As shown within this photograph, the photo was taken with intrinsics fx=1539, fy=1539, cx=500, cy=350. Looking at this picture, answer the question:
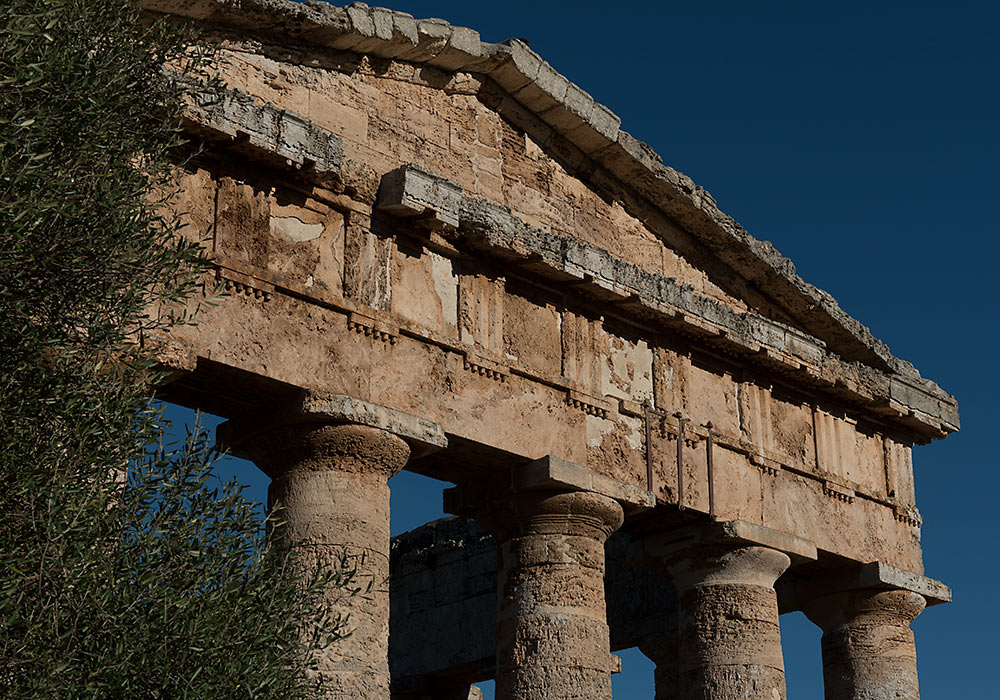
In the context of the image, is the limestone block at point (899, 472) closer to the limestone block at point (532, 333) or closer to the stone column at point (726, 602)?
the stone column at point (726, 602)

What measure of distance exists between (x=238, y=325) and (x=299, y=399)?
0.70 metres

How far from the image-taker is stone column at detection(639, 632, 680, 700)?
55.7ft

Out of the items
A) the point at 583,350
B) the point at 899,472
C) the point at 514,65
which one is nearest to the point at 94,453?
the point at 583,350

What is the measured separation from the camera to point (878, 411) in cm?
1566

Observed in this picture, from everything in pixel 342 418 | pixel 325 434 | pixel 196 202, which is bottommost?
pixel 325 434

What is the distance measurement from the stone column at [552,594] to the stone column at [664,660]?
4575 mm

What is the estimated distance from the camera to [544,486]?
12.4m

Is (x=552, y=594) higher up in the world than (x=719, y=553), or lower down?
lower down

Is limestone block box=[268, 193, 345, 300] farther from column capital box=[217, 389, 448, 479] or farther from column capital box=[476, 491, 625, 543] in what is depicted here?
column capital box=[476, 491, 625, 543]

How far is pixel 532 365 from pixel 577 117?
2.42 meters

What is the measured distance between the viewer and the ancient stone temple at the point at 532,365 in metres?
11.1

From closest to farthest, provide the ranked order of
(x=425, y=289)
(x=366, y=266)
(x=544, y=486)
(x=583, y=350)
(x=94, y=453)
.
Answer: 1. (x=94, y=453)
2. (x=366, y=266)
3. (x=425, y=289)
4. (x=544, y=486)
5. (x=583, y=350)

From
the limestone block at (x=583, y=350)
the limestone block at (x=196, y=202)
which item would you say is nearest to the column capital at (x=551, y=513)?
the limestone block at (x=583, y=350)

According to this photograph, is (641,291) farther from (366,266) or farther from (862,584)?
(862,584)
